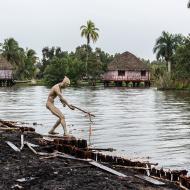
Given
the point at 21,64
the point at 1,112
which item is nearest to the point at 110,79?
the point at 21,64

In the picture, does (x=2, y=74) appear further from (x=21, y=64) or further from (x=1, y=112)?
(x=1, y=112)

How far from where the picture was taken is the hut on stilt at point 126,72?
8506cm

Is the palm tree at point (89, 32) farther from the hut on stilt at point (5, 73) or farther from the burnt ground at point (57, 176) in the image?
the burnt ground at point (57, 176)

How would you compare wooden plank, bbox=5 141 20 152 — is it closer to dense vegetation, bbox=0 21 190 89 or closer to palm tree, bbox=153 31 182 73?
dense vegetation, bbox=0 21 190 89

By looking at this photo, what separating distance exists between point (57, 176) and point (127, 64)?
250 feet

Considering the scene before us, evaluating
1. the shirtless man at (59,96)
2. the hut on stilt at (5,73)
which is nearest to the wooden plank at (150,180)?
the shirtless man at (59,96)

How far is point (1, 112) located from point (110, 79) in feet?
188

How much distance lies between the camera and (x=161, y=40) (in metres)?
100

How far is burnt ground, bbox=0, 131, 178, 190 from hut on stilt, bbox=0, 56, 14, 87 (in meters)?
77.8

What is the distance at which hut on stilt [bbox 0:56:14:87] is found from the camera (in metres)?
88.8

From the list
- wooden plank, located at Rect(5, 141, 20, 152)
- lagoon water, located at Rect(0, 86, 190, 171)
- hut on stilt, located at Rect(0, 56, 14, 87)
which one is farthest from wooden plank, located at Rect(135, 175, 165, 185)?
hut on stilt, located at Rect(0, 56, 14, 87)

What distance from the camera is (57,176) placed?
10.0 meters

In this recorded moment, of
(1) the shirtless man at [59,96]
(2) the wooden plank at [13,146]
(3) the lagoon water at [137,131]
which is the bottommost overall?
(3) the lagoon water at [137,131]

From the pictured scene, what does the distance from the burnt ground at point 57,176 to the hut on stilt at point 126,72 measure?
73.1 meters
